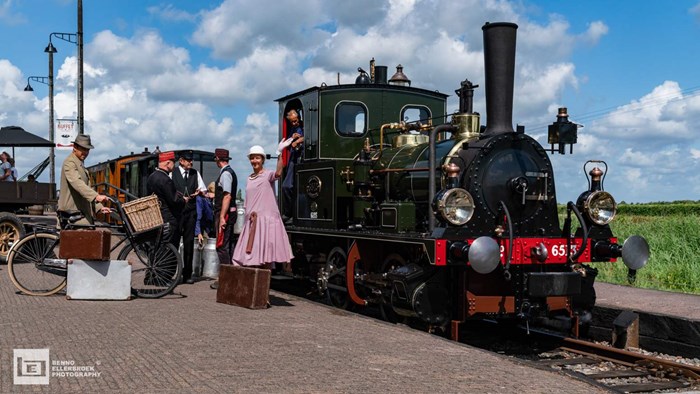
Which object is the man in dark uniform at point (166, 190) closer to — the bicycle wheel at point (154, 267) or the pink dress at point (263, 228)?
the bicycle wheel at point (154, 267)

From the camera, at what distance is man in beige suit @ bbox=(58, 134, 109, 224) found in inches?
359

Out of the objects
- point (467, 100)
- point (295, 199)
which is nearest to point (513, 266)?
point (467, 100)

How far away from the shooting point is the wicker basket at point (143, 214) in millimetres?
9523

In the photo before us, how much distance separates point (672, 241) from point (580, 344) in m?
9.95

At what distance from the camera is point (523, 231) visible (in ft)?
27.6

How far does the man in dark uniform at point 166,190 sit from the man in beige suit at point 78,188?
5.04 feet

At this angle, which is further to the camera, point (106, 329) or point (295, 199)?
point (295, 199)

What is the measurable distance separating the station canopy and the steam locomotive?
1111 cm

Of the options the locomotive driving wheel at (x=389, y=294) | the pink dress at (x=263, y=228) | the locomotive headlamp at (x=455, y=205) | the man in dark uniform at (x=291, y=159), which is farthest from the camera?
the man in dark uniform at (x=291, y=159)

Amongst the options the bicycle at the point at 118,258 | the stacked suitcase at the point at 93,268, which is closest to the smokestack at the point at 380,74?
the bicycle at the point at 118,258

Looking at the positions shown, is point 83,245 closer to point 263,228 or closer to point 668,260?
point 263,228

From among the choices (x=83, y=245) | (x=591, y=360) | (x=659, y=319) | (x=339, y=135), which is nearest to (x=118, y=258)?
(x=83, y=245)

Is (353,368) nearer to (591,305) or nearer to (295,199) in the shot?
(591,305)

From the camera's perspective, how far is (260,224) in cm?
932
